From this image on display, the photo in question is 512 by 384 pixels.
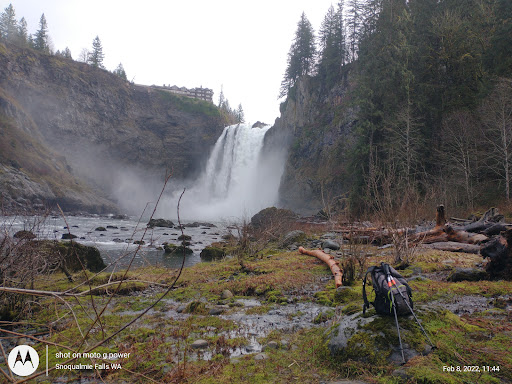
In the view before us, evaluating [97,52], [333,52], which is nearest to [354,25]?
[333,52]

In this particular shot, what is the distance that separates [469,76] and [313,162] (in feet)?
66.7

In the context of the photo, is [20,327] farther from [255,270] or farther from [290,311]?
[255,270]

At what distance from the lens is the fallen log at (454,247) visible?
28.6ft

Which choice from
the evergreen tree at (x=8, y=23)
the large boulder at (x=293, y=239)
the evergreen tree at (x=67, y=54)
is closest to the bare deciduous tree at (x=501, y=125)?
the large boulder at (x=293, y=239)

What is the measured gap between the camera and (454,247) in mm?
9086

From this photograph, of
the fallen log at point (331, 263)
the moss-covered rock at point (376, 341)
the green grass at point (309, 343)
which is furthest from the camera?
the fallen log at point (331, 263)

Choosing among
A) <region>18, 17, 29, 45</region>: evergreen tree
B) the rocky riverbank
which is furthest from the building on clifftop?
the rocky riverbank

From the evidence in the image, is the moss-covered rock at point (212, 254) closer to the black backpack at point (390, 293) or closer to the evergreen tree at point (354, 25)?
the black backpack at point (390, 293)

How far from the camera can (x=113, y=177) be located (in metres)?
61.9

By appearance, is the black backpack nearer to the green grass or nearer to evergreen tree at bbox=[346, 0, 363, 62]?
the green grass

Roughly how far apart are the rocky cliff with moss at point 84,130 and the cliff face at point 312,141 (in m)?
18.4

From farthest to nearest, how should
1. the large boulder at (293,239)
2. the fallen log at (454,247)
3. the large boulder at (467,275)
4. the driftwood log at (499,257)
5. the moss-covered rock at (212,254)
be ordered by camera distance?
the large boulder at (293,239), the moss-covered rock at (212,254), the fallen log at (454,247), the large boulder at (467,275), the driftwood log at (499,257)

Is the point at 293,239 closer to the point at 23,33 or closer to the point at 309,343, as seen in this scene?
the point at 309,343

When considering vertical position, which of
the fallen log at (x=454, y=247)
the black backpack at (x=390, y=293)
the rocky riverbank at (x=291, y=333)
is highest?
the black backpack at (x=390, y=293)
